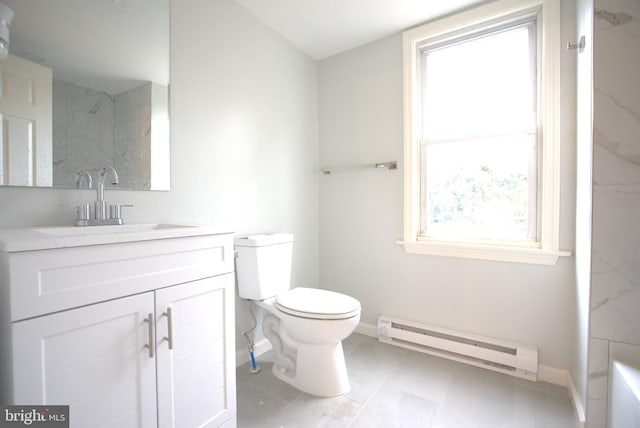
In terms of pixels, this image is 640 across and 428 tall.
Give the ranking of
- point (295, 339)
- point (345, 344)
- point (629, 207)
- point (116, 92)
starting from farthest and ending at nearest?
point (345, 344)
point (295, 339)
point (116, 92)
point (629, 207)

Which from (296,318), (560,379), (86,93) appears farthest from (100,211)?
(560,379)

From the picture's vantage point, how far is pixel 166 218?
141cm

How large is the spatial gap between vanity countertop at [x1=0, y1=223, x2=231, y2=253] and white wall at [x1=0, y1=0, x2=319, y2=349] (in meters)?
0.11

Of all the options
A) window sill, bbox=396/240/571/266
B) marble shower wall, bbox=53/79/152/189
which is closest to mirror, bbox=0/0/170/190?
marble shower wall, bbox=53/79/152/189

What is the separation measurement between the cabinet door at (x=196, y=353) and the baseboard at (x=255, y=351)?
564 mm

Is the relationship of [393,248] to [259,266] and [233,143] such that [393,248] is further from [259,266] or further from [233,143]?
[233,143]

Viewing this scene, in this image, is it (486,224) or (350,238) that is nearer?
(486,224)

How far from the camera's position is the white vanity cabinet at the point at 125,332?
2.31 feet

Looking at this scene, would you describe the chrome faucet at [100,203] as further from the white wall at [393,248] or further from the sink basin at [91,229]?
the white wall at [393,248]

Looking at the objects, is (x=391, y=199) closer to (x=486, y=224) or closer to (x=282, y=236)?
(x=486, y=224)

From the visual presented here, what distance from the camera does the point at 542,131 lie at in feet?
5.23

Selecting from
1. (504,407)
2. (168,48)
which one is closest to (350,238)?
(504,407)

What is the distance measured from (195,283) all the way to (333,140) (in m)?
1.66

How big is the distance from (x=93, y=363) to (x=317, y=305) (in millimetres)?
939
